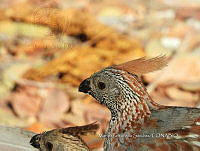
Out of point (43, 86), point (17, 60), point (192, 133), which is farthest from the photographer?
point (17, 60)

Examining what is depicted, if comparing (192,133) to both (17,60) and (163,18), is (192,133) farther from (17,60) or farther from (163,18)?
(163,18)

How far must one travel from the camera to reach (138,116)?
426 cm

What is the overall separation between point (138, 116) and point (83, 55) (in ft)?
12.5

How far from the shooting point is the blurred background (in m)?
7.00

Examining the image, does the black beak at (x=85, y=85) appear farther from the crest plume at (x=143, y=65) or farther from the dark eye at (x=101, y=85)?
the crest plume at (x=143, y=65)

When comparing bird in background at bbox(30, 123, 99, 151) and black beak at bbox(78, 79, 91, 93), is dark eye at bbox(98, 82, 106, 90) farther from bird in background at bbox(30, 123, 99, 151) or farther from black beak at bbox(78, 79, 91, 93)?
bird in background at bbox(30, 123, 99, 151)

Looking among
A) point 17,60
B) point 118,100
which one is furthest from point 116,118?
point 17,60

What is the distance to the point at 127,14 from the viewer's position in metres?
10.1

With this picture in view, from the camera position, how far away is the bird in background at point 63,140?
4.38 metres

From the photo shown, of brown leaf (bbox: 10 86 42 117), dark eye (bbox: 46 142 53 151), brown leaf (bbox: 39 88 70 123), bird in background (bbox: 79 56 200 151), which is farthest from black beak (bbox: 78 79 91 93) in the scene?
brown leaf (bbox: 10 86 42 117)

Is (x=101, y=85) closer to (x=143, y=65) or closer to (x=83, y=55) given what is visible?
(x=143, y=65)

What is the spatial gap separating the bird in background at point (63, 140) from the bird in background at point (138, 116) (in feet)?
0.66

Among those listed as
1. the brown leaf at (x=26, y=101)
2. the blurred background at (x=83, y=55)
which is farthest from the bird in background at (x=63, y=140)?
the brown leaf at (x=26, y=101)

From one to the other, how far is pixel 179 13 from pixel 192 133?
247 inches
